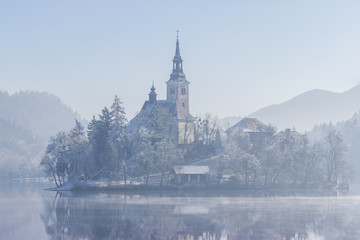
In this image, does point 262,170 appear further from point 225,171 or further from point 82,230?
point 82,230

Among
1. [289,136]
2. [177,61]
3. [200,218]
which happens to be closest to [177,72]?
[177,61]

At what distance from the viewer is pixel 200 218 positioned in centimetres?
6172

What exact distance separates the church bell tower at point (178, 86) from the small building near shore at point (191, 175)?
120 ft

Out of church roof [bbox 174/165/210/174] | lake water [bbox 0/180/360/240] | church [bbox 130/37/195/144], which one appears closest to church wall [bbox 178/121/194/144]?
church [bbox 130/37/195/144]

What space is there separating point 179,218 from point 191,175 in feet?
160

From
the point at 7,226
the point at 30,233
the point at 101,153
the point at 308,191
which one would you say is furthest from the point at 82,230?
the point at 308,191

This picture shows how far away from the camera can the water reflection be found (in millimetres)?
51656

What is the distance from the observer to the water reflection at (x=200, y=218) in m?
51.7

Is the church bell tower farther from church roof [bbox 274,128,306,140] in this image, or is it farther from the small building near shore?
the small building near shore

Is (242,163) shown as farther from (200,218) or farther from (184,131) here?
(200,218)

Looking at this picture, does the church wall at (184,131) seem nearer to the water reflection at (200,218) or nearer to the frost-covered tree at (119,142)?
the frost-covered tree at (119,142)

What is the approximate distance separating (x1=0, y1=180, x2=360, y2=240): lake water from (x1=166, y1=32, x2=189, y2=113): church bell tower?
61.4m

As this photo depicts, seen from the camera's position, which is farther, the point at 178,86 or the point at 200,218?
the point at 178,86

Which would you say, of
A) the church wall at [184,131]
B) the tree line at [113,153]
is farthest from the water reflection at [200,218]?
the church wall at [184,131]
